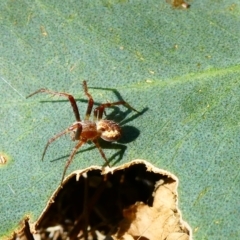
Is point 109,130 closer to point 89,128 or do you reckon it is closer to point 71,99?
point 89,128

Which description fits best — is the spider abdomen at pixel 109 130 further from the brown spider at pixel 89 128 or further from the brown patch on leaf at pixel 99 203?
the brown patch on leaf at pixel 99 203

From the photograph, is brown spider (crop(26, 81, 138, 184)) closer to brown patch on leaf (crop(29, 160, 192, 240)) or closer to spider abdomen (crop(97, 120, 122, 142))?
spider abdomen (crop(97, 120, 122, 142))

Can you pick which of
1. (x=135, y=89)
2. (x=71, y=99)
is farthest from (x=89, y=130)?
(x=135, y=89)

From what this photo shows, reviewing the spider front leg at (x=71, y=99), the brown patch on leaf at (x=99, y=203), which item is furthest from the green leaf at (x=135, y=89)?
the brown patch on leaf at (x=99, y=203)

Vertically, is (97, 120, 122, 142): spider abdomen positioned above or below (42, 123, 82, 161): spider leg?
above

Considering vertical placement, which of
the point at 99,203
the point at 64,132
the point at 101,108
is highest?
the point at 101,108

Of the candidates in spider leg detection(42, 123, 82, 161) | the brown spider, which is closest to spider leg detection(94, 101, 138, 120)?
the brown spider
